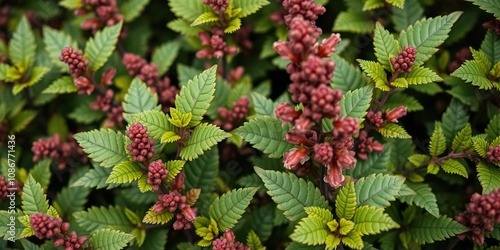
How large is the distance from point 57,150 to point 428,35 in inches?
102

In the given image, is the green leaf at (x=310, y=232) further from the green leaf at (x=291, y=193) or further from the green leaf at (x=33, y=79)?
the green leaf at (x=33, y=79)

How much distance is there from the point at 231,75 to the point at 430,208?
170 centimetres

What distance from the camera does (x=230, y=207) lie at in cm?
265

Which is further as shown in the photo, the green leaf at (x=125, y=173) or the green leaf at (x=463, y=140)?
Result: the green leaf at (x=463, y=140)

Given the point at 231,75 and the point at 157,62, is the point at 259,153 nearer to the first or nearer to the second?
the point at 231,75

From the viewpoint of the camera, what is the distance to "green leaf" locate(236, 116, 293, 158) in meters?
2.64

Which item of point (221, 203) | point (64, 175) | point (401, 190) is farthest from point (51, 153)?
point (401, 190)

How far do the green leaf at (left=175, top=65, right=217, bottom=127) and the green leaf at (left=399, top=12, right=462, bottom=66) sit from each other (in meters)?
1.16

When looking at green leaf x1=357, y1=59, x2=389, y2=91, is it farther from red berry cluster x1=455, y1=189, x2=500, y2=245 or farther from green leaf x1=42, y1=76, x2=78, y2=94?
green leaf x1=42, y1=76, x2=78, y2=94

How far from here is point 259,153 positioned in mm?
3502

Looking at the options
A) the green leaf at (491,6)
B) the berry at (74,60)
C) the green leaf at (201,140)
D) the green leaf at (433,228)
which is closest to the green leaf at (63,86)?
the berry at (74,60)

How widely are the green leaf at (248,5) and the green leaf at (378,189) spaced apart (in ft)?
4.10

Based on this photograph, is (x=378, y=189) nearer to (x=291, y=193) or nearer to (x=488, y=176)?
(x=291, y=193)

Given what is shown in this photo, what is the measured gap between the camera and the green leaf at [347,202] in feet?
7.89
